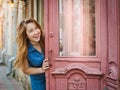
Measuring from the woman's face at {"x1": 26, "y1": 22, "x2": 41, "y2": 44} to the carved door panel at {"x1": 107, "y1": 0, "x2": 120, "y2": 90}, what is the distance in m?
1.15

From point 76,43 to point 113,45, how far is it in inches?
26.3

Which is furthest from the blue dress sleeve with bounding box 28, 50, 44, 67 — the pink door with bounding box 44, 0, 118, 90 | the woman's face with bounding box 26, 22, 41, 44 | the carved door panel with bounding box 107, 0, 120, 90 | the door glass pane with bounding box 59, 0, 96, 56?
the carved door panel with bounding box 107, 0, 120, 90

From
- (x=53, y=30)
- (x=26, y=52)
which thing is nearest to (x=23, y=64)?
(x=26, y=52)

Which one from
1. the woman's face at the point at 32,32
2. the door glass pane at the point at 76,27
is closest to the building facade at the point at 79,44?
the door glass pane at the point at 76,27

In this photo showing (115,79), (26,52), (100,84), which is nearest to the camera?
(26,52)

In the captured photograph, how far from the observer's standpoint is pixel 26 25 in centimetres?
414

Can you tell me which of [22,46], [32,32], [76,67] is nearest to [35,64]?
[22,46]

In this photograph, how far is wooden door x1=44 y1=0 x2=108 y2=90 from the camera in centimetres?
486

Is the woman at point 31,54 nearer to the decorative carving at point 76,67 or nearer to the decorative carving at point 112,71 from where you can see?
the decorative carving at point 76,67

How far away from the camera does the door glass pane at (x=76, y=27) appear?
501cm

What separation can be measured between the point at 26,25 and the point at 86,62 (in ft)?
4.13

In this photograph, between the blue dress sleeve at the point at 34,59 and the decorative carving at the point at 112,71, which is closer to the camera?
the blue dress sleeve at the point at 34,59

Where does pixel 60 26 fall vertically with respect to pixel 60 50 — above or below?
above

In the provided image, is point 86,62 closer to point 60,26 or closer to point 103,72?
point 103,72
